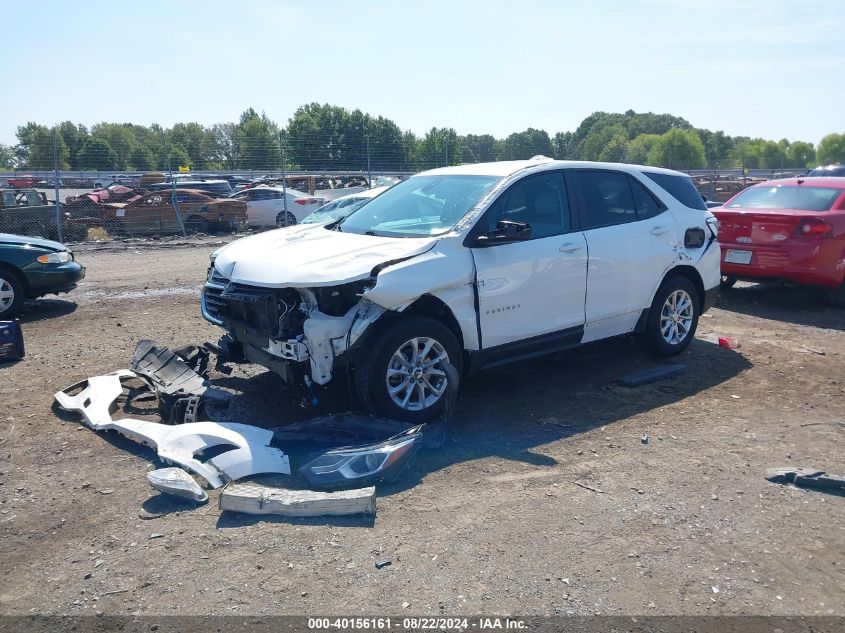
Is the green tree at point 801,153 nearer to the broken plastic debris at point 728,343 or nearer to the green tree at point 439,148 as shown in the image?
the green tree at point 439,148

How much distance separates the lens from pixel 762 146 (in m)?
74.6

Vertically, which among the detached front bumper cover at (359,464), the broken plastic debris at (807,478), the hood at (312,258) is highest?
the hood at (312,258)

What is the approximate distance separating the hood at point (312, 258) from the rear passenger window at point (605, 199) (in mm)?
1711

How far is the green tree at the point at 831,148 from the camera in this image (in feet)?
232

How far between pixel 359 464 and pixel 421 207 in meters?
2.49

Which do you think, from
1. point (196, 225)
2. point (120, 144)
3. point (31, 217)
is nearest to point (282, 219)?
point (196, 225)

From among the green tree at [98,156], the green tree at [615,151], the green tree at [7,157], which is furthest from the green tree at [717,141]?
the green tree at [7,157]

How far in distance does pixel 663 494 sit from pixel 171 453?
3.01m

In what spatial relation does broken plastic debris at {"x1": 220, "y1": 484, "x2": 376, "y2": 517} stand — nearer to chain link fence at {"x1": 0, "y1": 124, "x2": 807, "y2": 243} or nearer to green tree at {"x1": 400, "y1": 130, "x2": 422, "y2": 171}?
chain link fence at {"x1": 0, "y1": 124, "x2": 807, "y2": 243}

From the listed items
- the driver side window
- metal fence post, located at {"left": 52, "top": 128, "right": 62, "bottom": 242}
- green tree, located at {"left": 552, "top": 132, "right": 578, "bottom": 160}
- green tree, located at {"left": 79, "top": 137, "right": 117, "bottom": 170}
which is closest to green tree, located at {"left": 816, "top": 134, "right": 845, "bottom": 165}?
green tree, located at {"left": 552, "top": 132, "right": 578, "bottom": 160}

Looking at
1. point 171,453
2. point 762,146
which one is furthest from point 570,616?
point 762,146

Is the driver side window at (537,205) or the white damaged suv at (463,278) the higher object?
the driver side window at (537,205)

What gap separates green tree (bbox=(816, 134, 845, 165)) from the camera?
232 ft

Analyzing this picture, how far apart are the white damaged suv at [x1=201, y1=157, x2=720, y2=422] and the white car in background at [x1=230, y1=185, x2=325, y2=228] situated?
52.7 ft
